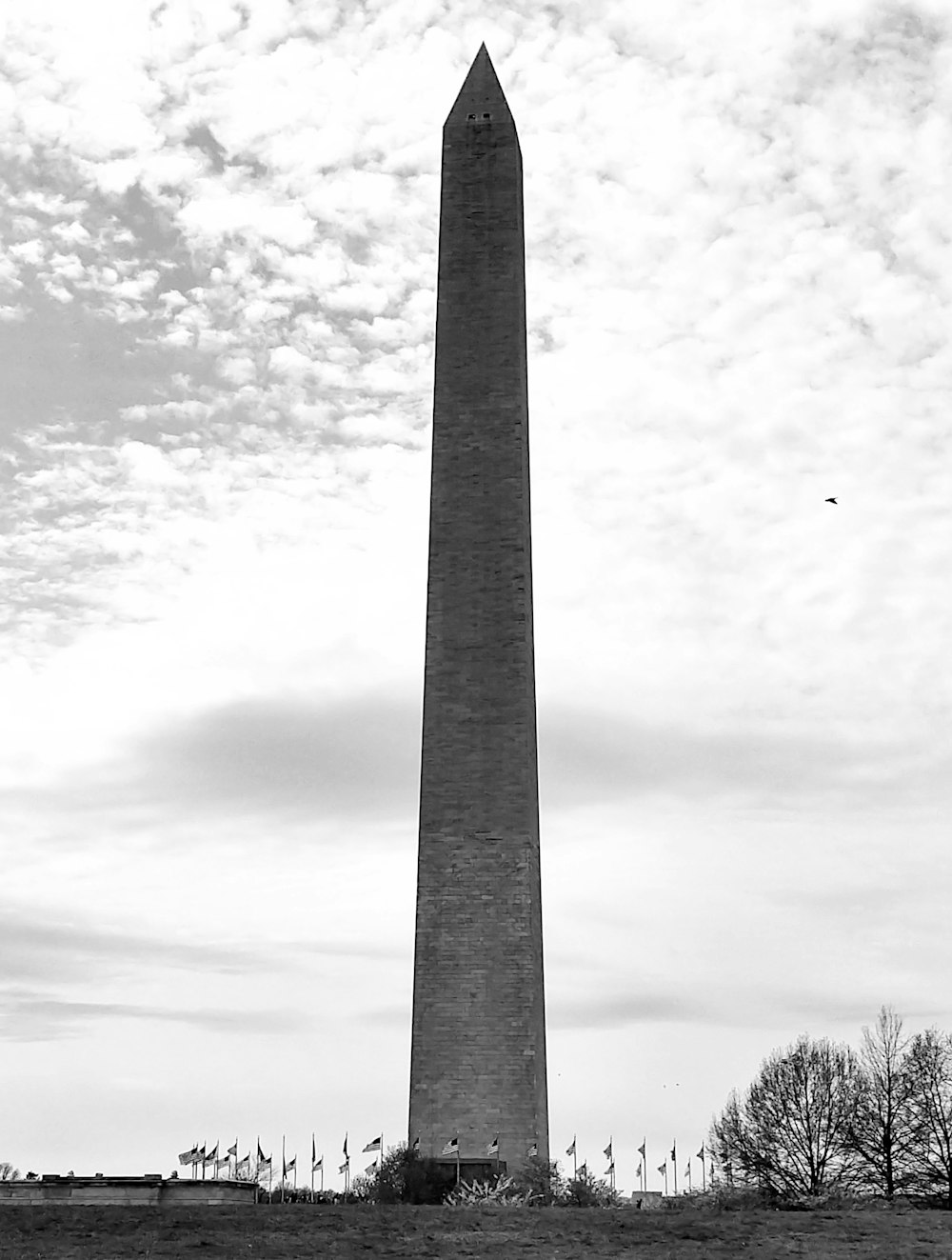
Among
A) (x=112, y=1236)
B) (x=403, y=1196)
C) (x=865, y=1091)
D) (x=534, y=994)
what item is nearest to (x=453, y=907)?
(x=534, y=994)

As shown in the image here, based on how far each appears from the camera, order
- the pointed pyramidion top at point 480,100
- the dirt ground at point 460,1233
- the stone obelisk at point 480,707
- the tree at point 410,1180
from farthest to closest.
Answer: the pointed pyramidion top at point 480,100
the stone obelisk at point 480,707
the tree at point 410,1180
the dirt ground at point 460,1233

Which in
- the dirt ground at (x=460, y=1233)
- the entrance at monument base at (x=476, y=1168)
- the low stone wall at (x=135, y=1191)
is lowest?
the dirt ground at (x=460, y=1233)

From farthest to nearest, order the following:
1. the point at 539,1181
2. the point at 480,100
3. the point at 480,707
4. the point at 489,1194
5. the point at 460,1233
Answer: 1. the point at 480,100
2. the point at 480,707
3. the point at 539,1181
4. the point at 489,1194
5. the point at 460,1233

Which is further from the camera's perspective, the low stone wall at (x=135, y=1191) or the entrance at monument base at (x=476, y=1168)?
the entrance at monument base at (x=476, y=1168)

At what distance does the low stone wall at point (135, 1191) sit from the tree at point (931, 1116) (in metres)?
26.1

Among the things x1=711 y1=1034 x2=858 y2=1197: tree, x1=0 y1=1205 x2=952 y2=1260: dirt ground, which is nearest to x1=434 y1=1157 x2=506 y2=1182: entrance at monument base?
x1=0 y1=1205 x2=952 y2=1260: dirt ground

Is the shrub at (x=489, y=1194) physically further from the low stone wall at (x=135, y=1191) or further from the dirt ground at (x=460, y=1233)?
the low stone wall at (x=135, y=1191)

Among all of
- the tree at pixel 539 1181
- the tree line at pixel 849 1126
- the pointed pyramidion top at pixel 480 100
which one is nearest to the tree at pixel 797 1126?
the tree line at pixel 849 1126

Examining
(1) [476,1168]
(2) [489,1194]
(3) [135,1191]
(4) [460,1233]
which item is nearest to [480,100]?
(1) [476,1168]

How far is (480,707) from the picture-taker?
35781mm

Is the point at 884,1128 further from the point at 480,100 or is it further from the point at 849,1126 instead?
the point at 480,100

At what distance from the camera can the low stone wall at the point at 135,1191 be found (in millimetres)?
29844

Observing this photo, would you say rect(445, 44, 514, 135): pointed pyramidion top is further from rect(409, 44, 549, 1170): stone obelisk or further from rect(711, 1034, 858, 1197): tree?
rect(711, 1034, 858, 1197): tree

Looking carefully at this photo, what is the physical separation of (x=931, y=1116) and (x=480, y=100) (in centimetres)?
3325
